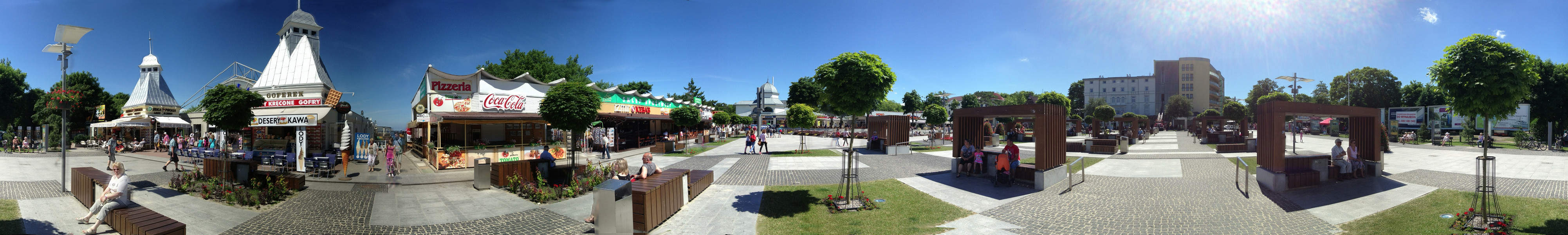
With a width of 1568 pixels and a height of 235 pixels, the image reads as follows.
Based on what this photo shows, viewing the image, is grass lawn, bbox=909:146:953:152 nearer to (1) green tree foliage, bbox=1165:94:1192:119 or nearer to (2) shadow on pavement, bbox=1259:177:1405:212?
(2) shadow on pavement, bbox=1259:177:1405:212

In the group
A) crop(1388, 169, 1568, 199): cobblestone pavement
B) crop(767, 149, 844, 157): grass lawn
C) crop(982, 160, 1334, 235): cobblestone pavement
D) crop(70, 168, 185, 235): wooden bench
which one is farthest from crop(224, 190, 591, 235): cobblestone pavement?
crop(1388, 169, 1568, 199): cobblestone pavement

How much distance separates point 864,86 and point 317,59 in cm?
958

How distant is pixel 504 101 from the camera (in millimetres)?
16984

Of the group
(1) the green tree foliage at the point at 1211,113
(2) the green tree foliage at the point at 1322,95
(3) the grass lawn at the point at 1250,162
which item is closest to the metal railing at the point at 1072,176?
(3) the grass lawn at the point at 1250,162

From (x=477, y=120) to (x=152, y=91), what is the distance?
6.41 meters

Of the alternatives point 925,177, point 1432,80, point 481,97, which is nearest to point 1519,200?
point 1432,80

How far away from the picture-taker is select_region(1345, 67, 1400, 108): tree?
41.7m

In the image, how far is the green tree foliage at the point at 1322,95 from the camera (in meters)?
49.8

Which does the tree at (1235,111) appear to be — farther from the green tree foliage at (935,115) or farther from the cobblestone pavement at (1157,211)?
the cobblestone pavement at (1157,211)

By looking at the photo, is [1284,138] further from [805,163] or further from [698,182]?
[698,182]

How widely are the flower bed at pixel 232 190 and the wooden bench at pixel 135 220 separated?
51cm

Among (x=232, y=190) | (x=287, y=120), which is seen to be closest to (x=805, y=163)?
(x=232, y=190)

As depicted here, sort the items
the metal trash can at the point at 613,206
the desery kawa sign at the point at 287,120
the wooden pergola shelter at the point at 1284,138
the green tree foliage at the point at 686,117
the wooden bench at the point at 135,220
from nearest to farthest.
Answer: the metal trash can at the point at 613,206 → the wooden bench at the point at 135,220 → the wooden pergola shelter at the point at 1284,138 → the desery kawa sign at the point at 287,120 → the green tree foliage at the point at 686,117

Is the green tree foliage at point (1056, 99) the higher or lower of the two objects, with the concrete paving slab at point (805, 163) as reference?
higher
